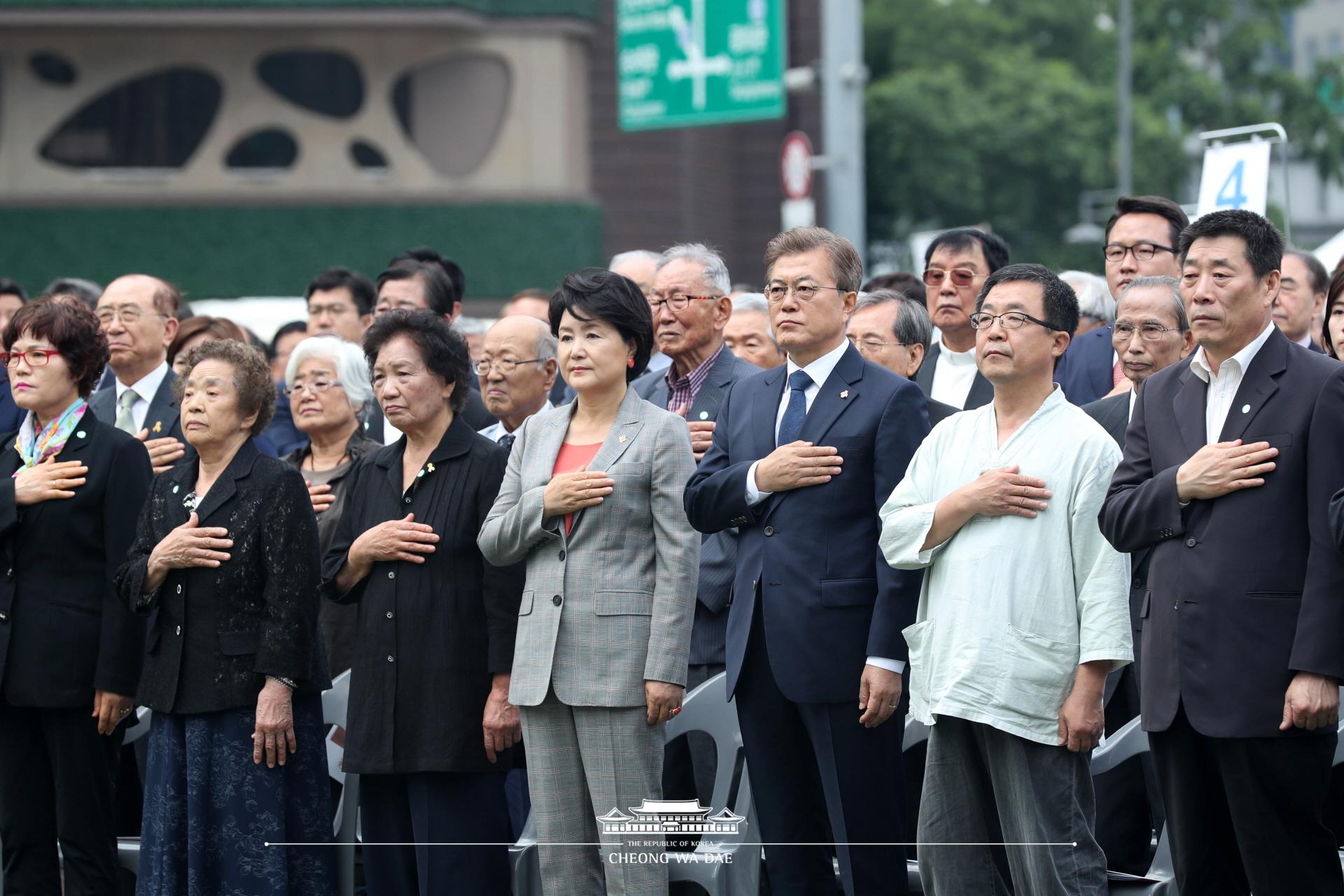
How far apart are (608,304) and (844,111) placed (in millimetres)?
9549

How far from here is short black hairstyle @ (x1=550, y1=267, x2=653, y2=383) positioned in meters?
5.27

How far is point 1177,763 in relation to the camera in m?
4.48

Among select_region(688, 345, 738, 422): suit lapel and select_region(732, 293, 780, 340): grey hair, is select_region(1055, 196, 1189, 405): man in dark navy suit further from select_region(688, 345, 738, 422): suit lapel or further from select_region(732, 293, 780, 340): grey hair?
select_region(688, 345, 738, 422): suit lapel

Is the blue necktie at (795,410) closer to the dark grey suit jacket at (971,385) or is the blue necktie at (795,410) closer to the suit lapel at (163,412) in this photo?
the dark grey suit jacket at (971,385)

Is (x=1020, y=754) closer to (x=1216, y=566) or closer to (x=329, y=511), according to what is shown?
(x=1216, y=566)

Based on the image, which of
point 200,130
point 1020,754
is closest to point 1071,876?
point 1020,754

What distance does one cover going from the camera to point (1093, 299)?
7742 millimetres

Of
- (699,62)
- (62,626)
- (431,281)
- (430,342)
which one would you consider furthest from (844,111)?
(62,626)

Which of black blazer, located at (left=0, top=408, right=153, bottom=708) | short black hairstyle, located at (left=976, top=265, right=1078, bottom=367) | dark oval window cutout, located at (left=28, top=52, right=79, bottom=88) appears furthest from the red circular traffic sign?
dark oval window cutout, located at (left=28, top=52, right=79, bottom=88)

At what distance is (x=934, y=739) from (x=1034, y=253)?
106ft

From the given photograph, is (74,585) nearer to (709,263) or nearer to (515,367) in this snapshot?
(515,367)

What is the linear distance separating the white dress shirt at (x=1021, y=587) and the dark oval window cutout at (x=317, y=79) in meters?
18.4

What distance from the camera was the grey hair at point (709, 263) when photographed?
21.0 feet

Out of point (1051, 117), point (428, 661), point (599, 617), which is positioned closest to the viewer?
point (599, 617)
